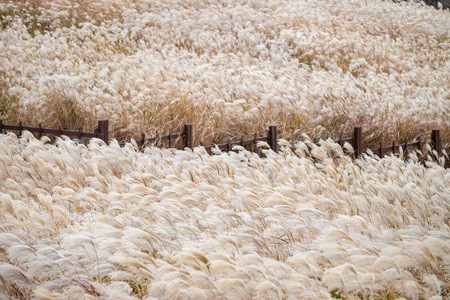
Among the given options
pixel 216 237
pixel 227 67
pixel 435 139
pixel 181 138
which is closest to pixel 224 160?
pixel 216 237

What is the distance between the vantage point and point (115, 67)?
985cm

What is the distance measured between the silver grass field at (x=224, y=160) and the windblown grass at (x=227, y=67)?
0.06 m

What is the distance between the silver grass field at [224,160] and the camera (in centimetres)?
255

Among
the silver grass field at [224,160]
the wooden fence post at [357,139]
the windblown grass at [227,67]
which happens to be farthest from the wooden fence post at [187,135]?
the wooden fence post at [357,139]

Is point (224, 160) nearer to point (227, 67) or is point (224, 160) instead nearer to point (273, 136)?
point (273, 136)

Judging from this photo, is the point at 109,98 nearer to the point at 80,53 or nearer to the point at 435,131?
the point at 80,53

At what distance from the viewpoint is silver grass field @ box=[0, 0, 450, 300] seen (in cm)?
255

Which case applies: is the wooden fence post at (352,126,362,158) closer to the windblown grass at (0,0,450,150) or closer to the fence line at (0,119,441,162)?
the fence line at (0,119,441,162)

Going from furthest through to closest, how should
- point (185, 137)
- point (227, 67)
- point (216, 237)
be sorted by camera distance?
point (227, 67) < point (185, 137) < point (216, 237)

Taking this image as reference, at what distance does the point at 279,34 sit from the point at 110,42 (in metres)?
4.99

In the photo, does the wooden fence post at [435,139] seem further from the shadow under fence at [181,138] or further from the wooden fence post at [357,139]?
the wooden fence post at [357,139]

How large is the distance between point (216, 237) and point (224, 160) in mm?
1644

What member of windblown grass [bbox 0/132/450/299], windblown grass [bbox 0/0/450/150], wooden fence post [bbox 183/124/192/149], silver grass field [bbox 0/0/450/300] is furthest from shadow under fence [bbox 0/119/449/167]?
windblown grass [bbox 0/132/450/299]

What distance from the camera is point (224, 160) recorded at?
15.5 ft
